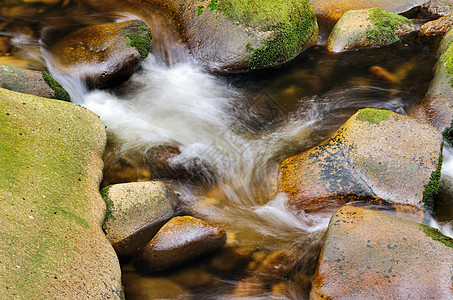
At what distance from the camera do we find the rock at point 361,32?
9.05 m

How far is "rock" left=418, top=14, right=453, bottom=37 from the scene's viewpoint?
9508 millimetres

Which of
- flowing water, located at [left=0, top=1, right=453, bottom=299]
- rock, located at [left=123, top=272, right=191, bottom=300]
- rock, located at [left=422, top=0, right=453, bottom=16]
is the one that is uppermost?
rock, located at [left=422, top=0, right=453, bottom=16]

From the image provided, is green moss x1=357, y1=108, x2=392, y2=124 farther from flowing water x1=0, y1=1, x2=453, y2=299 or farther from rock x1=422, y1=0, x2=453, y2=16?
rock x1=422, y1=0, x2=453, y2=16

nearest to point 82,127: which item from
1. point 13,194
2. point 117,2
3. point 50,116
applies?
point 50,116

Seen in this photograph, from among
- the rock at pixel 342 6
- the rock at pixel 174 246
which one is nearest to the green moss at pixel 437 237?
the rock at pixel 174 246

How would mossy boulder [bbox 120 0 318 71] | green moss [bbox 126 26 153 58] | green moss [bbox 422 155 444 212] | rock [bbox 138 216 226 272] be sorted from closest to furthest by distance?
rock [bbox 138 216 226 272] → green moss [bbox 422 155 444 212] → green moss [bbox 126 26 153 58] → mossy boulder [bbox 120 0 318 71]

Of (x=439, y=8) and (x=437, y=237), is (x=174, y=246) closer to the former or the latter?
(x=437, y=237)

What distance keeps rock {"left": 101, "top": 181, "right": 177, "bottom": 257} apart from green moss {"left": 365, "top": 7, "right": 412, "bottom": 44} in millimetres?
6586

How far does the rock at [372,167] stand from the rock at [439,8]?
647cm

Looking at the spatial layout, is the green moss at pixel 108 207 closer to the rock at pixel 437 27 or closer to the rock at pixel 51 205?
the rock at pixel 51 205

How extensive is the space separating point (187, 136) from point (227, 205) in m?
1.70

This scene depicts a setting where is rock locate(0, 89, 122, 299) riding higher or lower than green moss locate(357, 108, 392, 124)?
lower

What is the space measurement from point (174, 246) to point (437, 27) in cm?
851

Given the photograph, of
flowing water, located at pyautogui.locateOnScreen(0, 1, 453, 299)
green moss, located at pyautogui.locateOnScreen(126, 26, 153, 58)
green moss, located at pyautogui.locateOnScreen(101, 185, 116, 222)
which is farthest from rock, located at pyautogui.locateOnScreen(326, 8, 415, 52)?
green moss, located at pyautogui.locateOnScreen(101, 185, 116, 222)
